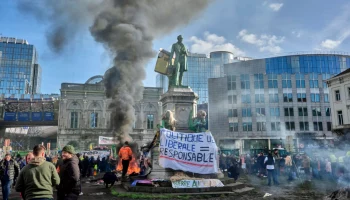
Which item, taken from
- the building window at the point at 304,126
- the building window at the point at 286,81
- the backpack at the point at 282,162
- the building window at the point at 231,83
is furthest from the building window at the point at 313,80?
the backpack at the point at 282,162

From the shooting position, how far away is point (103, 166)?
71.4ft

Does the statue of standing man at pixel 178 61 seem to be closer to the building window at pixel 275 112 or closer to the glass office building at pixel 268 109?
the glass office building at pixel 268 109

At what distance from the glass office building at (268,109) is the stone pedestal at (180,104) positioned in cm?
3236

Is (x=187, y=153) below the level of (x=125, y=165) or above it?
above

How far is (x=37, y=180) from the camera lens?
12.5 feet

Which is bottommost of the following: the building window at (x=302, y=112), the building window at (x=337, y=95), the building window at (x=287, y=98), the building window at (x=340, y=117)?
the building window at (x=340, y=117)

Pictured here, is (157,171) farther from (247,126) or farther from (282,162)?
(247,126)

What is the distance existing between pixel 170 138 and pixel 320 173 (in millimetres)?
10566

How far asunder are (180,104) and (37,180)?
27.0 ft

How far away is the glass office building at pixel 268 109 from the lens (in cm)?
4244

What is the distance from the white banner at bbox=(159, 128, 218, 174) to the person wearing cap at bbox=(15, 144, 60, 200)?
19.2 feet

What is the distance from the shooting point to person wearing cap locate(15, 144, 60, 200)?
12.4ft

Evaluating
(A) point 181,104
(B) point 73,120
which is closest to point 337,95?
(A) point 181,104

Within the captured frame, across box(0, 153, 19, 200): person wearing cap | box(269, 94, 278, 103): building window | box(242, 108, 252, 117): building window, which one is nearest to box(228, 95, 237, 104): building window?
box(242, 108, 252, 117): building window
